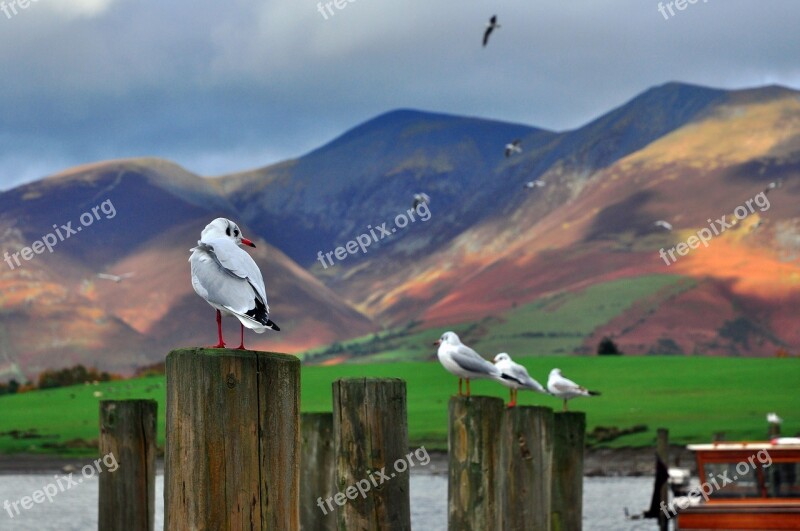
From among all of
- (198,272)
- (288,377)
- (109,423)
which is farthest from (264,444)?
(109,423)

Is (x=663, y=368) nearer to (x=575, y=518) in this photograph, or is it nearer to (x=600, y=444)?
(x=600, y=444)

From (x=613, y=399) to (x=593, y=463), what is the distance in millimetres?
26383

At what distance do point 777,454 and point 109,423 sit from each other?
16823 millimetres

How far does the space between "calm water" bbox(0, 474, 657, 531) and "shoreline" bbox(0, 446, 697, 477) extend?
4.39 meters

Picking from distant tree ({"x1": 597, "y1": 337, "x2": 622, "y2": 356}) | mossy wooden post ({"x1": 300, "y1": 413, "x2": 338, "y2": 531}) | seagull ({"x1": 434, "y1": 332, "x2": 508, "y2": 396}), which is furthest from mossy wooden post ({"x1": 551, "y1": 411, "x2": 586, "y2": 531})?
distant tree ({"x1": 597, "y1": 337, "x2": 622, "y2": 356})

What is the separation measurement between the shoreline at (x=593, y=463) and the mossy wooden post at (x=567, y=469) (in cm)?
5671

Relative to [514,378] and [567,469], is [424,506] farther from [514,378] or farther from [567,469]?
[567,469]

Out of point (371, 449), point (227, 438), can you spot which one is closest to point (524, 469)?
point (371, 449)

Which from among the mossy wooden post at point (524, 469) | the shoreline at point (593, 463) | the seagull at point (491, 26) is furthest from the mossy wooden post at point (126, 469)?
the shoreline at point (593, 463)

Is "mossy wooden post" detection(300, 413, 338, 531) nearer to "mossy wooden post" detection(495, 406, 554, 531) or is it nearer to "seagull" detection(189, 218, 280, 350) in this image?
"mossy wooden post" detection(495, 406, 554, 531)

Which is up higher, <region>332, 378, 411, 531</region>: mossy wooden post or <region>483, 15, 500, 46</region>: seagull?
<region>483, 15, 500, 46</region>: seagull

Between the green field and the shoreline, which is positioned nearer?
the shoreline

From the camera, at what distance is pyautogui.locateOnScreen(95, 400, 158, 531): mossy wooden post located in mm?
13414

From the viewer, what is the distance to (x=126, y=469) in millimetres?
13430
